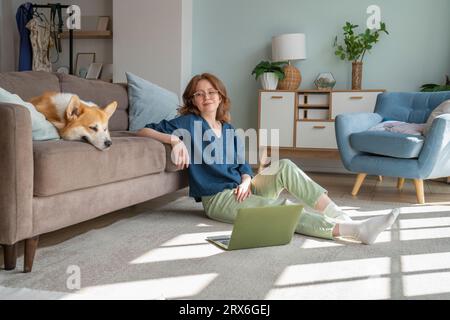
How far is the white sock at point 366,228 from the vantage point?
1892 millimetres

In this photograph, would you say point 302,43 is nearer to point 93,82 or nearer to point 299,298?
point 93,82

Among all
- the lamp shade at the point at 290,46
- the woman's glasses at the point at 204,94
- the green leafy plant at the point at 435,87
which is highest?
the lamp shade at the point at 290,46

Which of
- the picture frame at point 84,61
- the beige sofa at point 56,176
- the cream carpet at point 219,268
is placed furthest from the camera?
the picture frame at point 84,61

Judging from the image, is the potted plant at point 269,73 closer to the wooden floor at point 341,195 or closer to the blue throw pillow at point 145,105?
the wooden floor at point 341,195

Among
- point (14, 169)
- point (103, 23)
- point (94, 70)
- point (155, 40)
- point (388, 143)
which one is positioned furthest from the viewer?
point (94, 70)

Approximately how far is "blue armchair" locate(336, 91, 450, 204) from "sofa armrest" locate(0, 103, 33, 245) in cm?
233

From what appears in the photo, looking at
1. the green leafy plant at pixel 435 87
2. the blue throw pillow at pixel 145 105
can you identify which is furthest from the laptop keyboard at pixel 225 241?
the green leafy plant at pixel 435 87

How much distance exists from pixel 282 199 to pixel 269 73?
2.59 meters

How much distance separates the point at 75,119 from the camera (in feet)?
6.47

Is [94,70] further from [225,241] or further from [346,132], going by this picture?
[225,241]

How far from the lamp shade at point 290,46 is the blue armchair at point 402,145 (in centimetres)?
115

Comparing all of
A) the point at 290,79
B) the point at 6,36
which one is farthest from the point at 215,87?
the point at 6,36

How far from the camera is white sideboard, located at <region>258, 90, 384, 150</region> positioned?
4.37m

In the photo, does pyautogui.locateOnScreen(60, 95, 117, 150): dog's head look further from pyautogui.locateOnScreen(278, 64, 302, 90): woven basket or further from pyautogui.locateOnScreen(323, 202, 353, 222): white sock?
pyautogui.locateOnScreen(278, 64, 302, 90): woven basket
